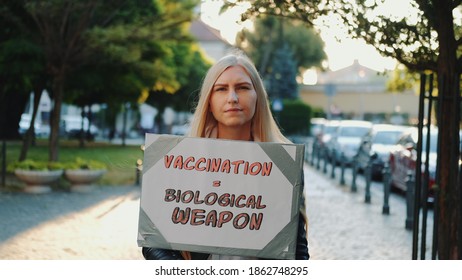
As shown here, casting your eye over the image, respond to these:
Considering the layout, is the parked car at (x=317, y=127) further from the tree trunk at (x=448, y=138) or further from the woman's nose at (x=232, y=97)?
the woman's nose at (x=232, y=97)

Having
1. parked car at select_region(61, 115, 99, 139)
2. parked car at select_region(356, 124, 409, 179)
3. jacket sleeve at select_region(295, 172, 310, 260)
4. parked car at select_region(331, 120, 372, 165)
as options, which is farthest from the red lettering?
parked car at select_region(61, 115, 99, 139)

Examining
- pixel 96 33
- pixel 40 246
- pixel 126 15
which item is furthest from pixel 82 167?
pixel 40 246

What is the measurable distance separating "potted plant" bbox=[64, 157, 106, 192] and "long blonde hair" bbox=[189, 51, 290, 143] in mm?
13619

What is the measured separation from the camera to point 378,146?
2261 cm

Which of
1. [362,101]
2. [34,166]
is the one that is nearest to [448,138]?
[34,166]

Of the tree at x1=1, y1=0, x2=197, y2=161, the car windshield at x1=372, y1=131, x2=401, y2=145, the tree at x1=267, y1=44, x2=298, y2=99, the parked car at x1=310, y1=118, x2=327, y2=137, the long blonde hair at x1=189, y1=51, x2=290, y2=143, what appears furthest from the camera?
the tree at x1=267, y1=44, x2=298, y2=99

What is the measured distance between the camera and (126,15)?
20656 mm

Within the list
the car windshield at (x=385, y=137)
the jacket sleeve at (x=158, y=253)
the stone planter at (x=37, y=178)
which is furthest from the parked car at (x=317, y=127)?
the jacket sleeve at (x=158, y=253)

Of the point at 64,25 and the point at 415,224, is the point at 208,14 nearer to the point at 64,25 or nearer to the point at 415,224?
the point at 415,224

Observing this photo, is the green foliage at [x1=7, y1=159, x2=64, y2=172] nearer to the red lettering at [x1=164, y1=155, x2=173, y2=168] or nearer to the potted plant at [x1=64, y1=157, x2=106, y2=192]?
→ the potted plant at [x1=64, y1=157, x2=106, y2=192]

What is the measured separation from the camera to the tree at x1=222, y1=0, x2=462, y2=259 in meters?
6.26

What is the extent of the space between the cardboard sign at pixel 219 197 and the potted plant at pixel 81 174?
13.7m

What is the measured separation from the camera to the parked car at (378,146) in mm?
21562

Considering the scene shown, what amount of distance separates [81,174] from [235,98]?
13.9m
